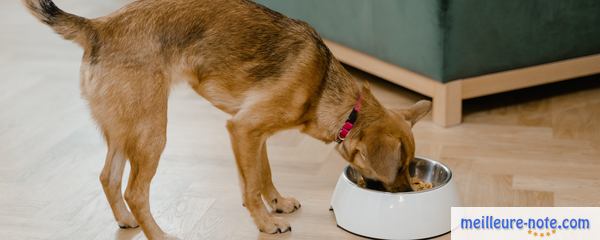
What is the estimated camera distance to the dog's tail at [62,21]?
9.59 ft

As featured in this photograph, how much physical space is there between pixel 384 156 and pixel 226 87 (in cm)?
61

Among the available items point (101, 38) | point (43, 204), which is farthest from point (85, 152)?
point (101, 38)

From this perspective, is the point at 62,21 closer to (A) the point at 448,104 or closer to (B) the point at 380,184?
(B) the point at 380,184

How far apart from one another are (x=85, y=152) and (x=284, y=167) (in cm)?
90

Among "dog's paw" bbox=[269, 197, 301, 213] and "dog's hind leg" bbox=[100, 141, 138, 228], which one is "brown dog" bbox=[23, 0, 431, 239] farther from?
"dog's paw" bbox=[269, 197, 301, 213]

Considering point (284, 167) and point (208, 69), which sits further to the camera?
point (284, 167)

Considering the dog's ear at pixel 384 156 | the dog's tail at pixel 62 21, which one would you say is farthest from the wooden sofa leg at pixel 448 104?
the dog's tail at pixel 62 21

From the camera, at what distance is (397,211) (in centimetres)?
311

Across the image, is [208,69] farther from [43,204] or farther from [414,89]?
[414,89]

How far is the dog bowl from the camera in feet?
10.2

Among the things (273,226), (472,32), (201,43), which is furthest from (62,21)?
(472,32)

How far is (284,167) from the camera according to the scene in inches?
151

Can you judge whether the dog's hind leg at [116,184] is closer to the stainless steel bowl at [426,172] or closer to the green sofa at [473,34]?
the stainless steel bowl at [426,172]

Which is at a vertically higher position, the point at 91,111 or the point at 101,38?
the point at 101,38
